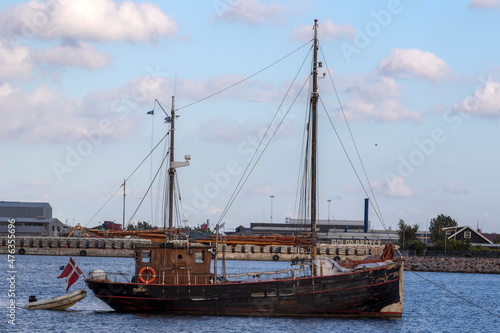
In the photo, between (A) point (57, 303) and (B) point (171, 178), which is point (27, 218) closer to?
(A) point (57, 303)

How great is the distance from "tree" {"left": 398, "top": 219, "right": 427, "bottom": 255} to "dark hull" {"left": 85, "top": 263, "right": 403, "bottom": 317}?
100221 millimetres

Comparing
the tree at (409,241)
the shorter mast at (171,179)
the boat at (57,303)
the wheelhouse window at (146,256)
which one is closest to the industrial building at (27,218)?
the tree at (409,241)

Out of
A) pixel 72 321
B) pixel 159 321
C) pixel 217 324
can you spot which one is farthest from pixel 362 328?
pixel 72 321

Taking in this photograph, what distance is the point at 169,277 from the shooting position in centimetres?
4906

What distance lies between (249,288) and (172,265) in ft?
17.3

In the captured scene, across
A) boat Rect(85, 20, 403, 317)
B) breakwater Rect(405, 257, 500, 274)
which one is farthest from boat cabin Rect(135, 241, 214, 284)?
breakwater Rect(405, 257, 500, 274)

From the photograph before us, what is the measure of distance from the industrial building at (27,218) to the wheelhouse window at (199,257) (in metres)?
133

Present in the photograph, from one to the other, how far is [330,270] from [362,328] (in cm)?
420

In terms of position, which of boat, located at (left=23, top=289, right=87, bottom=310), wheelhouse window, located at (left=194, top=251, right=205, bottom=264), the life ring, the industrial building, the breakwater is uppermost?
the industrial building

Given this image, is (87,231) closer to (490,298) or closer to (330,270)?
(330,270)

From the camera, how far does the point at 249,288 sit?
48156 millimetres

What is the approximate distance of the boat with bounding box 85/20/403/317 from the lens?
48.2 metres

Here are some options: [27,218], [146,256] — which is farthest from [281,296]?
[27,218]

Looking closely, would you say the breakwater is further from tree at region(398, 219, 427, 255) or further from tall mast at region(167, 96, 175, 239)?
tall mast at region(167, 96, 175, 239)
